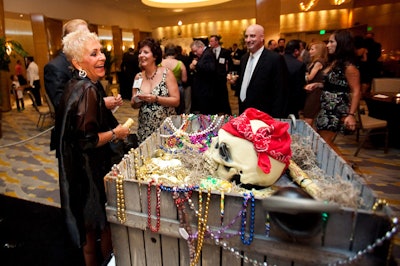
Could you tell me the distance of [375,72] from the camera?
7.59 meters

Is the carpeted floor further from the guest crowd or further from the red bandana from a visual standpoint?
the red bandana

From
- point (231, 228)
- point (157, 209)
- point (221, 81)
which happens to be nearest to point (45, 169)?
point (221, 81)

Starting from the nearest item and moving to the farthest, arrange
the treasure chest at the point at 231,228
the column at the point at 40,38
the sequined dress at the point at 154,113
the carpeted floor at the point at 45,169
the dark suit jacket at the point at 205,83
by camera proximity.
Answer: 1. the treasure chest at the point at 231,228
2. the sequined dress at the point at 154,113
3. the carpeted floor at the point at 45,169
4. the dark suit jacket at the point at 205,83
5. the column at the point at 40,38

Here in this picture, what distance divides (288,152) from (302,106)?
2839 mm

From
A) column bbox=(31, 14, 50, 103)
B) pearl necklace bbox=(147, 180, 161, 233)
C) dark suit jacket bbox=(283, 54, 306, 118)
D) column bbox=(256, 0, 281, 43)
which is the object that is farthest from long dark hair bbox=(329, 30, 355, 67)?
column bbox=(31, 14, 50, 103)

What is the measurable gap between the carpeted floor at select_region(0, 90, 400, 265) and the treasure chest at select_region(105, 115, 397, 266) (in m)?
1.50

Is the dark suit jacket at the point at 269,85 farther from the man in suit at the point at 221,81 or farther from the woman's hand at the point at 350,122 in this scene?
the man in suit at the point at 221,81

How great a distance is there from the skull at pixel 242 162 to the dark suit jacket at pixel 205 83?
317cm

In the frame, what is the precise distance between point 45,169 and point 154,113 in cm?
232

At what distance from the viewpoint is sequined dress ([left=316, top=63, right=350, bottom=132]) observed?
271cm

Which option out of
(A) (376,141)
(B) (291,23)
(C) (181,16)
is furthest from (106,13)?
(A) (376,141)

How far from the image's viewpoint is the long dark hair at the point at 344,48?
8.60ft

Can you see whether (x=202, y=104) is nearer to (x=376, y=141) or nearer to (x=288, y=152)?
(x=376, y=141)

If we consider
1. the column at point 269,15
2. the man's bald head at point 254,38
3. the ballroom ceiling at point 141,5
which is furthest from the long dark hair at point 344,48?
the ballroom ceiling at point 141,5
